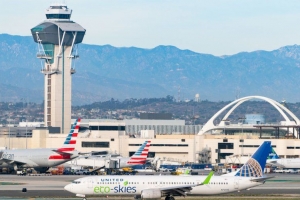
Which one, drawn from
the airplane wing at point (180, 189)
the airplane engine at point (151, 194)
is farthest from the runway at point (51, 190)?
the airplane engine at point (151, 194)

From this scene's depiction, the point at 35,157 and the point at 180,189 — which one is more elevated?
the point at 35,157

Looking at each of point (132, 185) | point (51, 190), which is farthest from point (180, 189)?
point (51, 190)

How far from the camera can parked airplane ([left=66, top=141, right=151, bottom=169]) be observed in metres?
157

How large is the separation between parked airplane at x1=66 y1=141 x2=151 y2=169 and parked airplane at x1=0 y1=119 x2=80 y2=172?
6.32 metres

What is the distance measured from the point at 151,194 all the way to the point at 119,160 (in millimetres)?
77601

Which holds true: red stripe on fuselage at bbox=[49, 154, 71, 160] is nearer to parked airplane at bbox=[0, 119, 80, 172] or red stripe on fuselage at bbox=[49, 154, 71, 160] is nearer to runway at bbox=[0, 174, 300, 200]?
parked airplane at bbox=[0, 119, 80, 172]

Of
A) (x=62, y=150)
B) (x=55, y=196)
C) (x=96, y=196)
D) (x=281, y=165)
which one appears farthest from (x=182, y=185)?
(x=281, y=165)

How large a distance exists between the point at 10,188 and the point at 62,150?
4200cm

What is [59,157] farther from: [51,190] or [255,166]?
[255,166]

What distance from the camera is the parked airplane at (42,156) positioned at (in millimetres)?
151250

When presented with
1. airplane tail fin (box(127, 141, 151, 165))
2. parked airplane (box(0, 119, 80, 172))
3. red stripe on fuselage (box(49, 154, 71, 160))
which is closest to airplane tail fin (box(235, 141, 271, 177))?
red stripe on fuselage (box(49, 154, 71, 160))

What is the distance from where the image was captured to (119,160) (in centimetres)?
16250

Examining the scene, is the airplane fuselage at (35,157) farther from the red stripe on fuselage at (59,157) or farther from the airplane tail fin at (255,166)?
the airplane tail fin at (255,166)

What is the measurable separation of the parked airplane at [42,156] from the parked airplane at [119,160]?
Result: 6.32m
